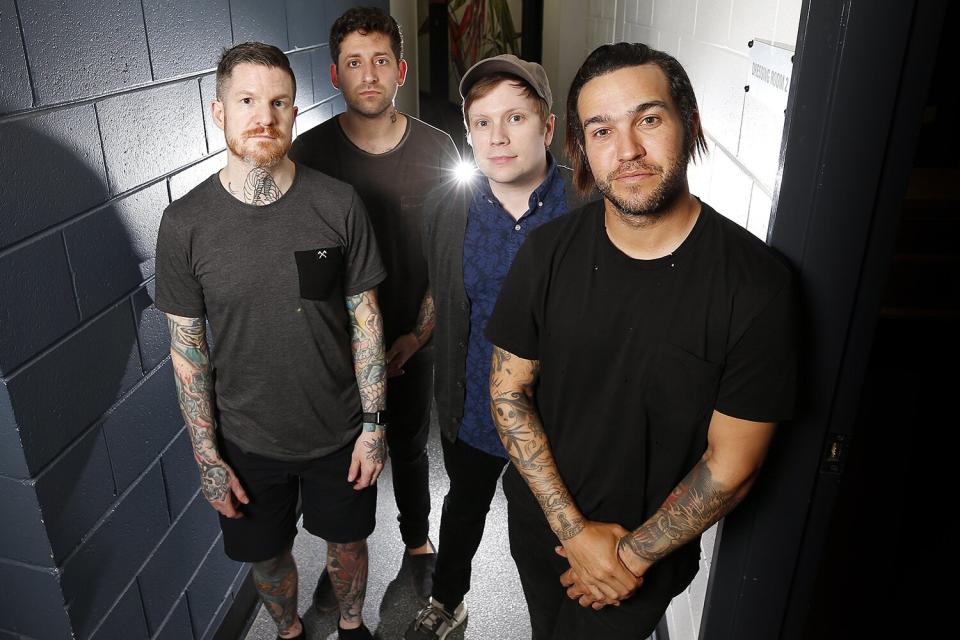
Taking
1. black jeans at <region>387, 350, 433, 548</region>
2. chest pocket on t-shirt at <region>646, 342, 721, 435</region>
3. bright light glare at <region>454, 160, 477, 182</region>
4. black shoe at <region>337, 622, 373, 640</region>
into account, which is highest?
bright light glare at <region>454, 160, 477, 182</region>

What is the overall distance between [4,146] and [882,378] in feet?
12.0

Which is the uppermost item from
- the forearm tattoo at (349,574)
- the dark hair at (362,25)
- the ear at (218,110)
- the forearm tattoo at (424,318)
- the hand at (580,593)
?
the dark hair at (362,25)

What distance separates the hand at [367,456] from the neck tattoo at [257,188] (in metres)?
0.59

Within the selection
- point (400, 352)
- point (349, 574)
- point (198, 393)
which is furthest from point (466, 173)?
point (349, 574)

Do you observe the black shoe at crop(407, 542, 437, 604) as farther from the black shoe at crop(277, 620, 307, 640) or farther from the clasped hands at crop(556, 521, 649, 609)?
the clasped hands at crop(556, 521, 649, 609)

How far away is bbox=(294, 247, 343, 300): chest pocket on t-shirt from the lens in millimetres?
1542

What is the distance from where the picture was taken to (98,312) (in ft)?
4.73

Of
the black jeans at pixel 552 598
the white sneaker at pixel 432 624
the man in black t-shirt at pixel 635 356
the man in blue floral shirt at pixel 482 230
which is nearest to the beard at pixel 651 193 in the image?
the man in black t-shirt at pixel 635 356

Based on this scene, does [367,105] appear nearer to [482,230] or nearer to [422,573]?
[482,230]

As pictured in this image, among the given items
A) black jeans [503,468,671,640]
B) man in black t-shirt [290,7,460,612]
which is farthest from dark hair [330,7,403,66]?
black jeans [503,468,671,640]

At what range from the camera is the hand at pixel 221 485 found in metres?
1.65

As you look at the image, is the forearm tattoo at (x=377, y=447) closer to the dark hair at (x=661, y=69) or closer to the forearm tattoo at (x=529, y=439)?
the forearm tattoo at (x=529, y=439)

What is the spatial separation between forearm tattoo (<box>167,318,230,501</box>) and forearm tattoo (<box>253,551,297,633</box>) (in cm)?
32

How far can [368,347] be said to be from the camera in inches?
66.8
